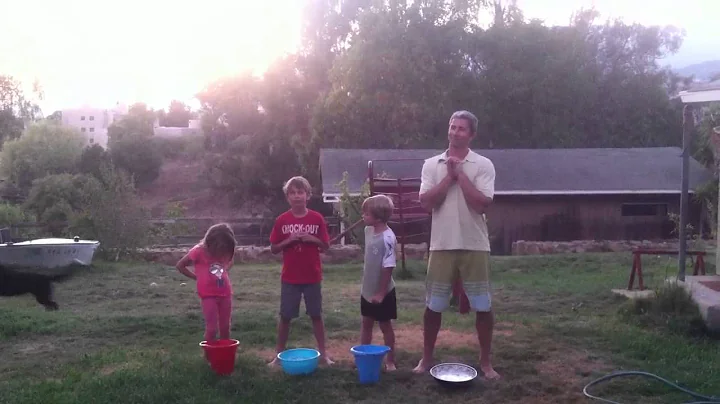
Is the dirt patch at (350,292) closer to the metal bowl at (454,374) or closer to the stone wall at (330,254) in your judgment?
the metal bowl at (454,374)

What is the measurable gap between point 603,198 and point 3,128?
35.5 metres

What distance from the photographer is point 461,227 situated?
445 cm

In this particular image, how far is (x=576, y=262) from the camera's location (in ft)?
41.3

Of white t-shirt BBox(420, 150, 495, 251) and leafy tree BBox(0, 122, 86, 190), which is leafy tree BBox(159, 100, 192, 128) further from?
white t-shirt BBox(420, 150, 495, 251)

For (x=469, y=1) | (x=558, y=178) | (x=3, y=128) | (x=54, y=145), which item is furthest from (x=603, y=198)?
(x=3, y=128)

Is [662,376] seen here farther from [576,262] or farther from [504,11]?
[504,11]

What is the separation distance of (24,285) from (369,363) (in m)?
4.02

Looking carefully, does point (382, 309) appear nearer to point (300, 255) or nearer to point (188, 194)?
point (300, 255)

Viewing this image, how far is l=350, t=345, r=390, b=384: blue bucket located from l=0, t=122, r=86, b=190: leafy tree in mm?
35566

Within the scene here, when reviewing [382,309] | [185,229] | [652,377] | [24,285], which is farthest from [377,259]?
[185,229]

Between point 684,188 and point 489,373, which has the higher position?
point 684,188

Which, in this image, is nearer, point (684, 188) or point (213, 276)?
point (213, 276)

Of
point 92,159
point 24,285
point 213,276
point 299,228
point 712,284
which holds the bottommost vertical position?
point 24,285

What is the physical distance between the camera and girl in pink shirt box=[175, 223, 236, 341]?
15.6ft
